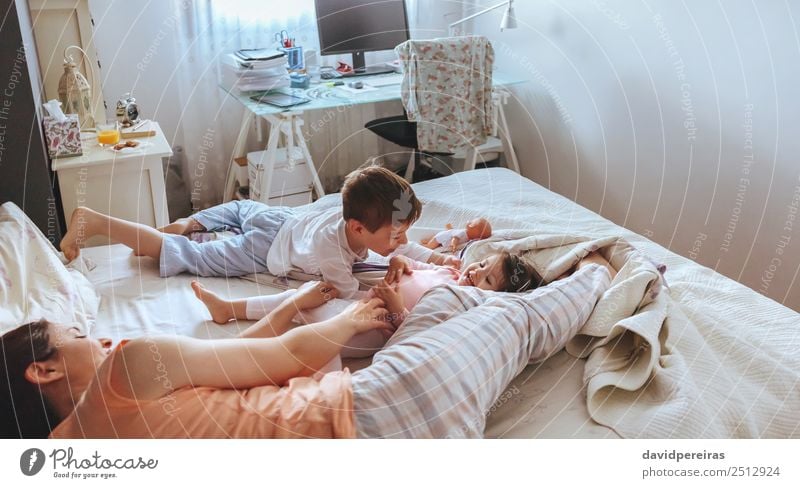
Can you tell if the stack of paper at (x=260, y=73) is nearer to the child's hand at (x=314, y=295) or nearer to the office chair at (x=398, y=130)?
the office chair at (x=398, y=130)

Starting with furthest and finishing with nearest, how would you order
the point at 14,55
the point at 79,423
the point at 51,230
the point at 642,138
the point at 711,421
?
the point at 642,138 < the point at 51,230 < the point at 14,55 < the point at 711,421 < the point at 79,423

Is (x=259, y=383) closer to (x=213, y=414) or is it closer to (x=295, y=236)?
(x=213, y=414)

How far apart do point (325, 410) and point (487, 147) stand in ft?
6.50

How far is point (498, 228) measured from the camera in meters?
1.74

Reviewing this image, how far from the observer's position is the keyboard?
2.60m

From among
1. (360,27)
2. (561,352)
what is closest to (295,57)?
(360,27)

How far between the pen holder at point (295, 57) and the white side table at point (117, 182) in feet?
2.79

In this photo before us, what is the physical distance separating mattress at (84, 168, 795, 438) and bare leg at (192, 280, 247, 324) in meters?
0.02

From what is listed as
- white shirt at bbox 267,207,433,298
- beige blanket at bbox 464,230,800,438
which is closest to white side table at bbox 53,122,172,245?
white shirt at bbox 267,207,433,298

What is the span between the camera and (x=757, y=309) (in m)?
1.39

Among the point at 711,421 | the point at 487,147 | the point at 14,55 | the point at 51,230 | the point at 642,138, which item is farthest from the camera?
the point at 487,147

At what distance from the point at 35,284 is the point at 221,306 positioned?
0.34 metres

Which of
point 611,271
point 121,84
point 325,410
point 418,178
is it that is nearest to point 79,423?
point 325,410
